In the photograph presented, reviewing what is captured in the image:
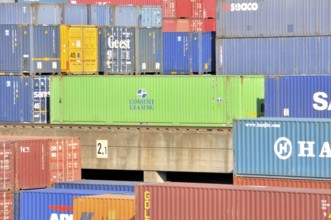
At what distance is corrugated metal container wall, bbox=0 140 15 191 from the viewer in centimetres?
3950

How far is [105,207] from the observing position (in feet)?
112

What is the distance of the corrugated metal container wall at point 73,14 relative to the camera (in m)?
62.1

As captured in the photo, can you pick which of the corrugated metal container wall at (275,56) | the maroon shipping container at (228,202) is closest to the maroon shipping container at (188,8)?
the corrugated metal container wall at (275,56)

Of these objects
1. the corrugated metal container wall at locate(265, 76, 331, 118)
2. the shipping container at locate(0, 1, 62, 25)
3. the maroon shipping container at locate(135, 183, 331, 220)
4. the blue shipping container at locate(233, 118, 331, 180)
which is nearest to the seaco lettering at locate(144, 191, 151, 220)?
the maroon shipping container at locate(135, 183, 331, 220)

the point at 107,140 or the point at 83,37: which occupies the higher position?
the point at 83,37

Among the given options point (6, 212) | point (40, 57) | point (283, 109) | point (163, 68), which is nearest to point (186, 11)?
point (163, 68)

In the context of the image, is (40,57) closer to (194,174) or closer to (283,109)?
(194,174)

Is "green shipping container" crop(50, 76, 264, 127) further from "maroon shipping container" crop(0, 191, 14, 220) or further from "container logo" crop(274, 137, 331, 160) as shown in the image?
"container logo" crop(274, 137, 331, 160)

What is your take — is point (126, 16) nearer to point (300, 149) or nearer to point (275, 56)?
point (275, 56)

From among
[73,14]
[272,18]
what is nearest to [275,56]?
[272,18]

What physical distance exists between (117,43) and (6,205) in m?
21.8

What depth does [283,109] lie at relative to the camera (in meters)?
49.1

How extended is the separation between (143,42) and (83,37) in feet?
13.1

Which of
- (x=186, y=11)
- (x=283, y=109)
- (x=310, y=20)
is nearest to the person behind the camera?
(x=283, y=109)
